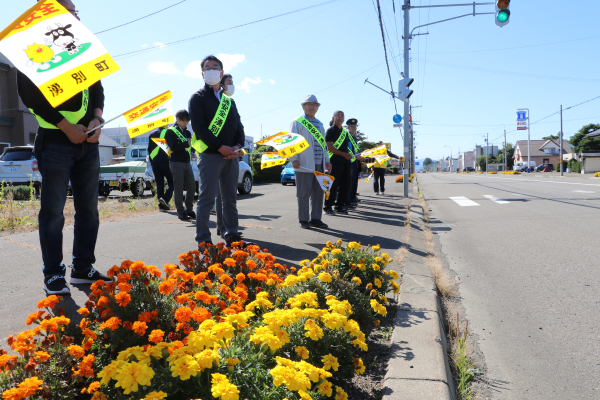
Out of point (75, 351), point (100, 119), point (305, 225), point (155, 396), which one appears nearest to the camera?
point (155, 396)

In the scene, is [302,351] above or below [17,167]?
below

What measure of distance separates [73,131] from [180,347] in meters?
2.16

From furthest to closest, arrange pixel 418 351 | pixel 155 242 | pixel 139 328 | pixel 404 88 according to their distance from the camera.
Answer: pixel 404 88
pixel 155 242
pixel 418 351
pixel 139 328

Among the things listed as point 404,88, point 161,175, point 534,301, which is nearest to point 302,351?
point 534,301

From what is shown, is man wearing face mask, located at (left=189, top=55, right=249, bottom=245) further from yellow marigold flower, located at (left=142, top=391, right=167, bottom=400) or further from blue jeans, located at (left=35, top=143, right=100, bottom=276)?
yellow marigold flower, located at (left=142, top=391, right=167, bottom=400)

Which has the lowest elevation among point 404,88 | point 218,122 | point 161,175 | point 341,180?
point 341,180

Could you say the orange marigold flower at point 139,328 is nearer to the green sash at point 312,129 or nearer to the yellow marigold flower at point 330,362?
the yellow marigold flower at point 330,362

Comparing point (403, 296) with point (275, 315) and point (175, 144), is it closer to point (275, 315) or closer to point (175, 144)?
point (275, 315)

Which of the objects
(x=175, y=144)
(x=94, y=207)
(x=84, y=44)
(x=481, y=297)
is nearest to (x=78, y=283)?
(x=94, y=207)

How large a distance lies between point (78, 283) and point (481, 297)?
3.37 metres

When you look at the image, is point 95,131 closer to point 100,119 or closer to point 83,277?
point 100,119

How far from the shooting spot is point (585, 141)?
217ft

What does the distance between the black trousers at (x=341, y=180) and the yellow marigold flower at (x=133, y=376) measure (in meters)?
7.25

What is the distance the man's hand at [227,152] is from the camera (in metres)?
4.64
